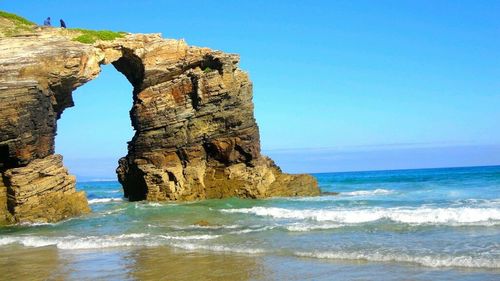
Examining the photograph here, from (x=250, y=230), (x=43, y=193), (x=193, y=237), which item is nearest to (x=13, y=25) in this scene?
(x=43, y=193)

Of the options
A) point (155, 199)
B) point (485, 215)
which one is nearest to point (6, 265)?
point (485, 215)

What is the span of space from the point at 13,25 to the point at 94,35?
14.9 ft

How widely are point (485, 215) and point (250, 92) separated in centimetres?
2047

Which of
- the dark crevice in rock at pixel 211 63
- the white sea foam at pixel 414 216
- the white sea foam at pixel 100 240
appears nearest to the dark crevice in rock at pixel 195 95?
the dark crevice in rock at pixel 211 63

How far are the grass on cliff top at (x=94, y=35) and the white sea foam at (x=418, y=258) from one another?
2238cm

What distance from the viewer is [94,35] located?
1277 inches

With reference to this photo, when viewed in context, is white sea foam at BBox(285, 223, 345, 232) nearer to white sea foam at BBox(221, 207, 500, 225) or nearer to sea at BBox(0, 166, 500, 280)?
sea at BBox(0, 166, 500, 280)

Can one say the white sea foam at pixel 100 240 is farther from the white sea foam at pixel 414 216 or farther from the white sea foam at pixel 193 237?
the white sea foam at pixel 414 216

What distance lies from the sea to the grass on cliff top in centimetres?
1145

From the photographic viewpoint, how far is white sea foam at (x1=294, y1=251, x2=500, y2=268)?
1130cm

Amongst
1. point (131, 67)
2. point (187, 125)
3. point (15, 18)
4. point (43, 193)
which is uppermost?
point (15, 18)

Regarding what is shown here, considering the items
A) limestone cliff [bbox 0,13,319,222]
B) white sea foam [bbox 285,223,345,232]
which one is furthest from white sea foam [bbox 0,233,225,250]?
limestone cliff [bbox 0,13,319,222]

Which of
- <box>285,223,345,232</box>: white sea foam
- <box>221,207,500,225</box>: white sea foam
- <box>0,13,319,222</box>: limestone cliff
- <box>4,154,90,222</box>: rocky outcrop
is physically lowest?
<box>285,223,345,232</box>: white sea foam

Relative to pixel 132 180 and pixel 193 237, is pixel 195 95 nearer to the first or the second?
pixel 132 180
